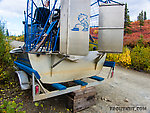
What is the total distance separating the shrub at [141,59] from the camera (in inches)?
288

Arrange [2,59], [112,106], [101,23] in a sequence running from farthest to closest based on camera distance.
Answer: [2,59]
[112,106]
[101,23]

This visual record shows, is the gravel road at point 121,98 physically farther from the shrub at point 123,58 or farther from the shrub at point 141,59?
the shrub at point 123,58

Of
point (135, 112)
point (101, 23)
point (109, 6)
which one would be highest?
point (109, 6)

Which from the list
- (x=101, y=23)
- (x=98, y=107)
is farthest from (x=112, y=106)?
(x=101, y=23)

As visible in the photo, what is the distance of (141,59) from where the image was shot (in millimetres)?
7547

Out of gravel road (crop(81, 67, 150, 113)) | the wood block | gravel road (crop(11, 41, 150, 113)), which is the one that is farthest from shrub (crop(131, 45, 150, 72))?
the wood block

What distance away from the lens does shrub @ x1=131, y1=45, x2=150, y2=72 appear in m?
7.32

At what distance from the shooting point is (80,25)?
2.32 metres

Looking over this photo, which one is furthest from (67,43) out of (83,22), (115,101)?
(115,101)

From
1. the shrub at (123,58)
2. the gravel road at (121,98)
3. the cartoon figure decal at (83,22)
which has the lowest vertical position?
the gravel road at (121,98)

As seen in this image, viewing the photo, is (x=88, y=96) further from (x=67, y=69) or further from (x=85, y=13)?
(x=85, y=13)

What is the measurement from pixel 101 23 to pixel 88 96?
1995 mm

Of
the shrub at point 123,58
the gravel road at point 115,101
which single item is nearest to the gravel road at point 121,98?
the gravel road at point 115,101

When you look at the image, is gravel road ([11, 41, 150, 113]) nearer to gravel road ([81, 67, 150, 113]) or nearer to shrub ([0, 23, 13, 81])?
→ gravel road ([81, 67, 150, 113])
